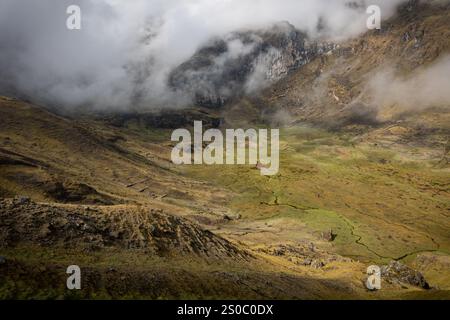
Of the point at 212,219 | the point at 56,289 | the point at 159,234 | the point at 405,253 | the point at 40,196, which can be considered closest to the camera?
the point at 56,289

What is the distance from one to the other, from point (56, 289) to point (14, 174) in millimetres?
55231

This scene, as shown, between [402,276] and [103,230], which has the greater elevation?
[103,230]

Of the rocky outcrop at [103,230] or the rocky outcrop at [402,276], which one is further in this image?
the rocky outcrop at [402,276]

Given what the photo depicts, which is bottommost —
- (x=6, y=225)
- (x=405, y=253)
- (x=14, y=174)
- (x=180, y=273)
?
(x=405, y=253)

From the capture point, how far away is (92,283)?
134 ft

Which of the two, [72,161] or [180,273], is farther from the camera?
[72,161]

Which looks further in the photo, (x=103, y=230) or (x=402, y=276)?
(x=402, y=276)

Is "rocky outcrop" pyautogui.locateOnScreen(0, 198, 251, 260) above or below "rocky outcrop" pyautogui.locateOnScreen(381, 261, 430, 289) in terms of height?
Answer: above

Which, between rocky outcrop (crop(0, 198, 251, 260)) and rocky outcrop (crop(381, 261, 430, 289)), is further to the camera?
rocky outcrop (crop(381, 261, 430, 289))

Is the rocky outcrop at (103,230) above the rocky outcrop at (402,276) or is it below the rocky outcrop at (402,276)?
above
